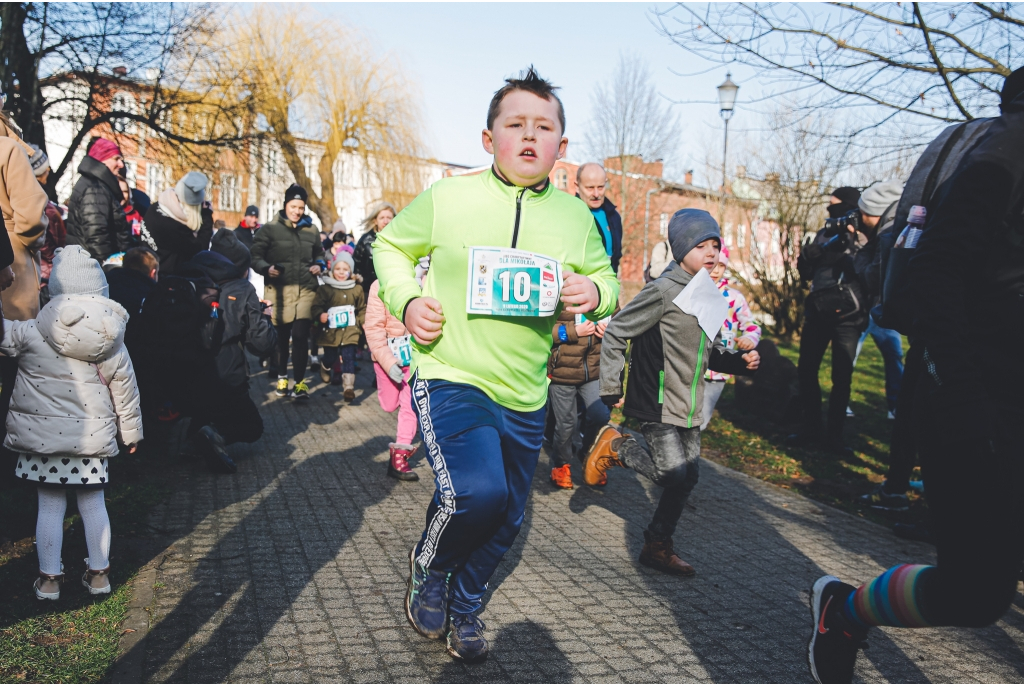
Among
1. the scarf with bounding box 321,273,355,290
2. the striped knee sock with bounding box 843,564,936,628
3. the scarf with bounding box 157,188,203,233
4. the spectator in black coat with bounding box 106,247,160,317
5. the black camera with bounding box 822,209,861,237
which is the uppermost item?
the black camera with bounding box 822,209,861,237

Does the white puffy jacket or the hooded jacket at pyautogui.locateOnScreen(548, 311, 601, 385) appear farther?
the hooded jacket at pyautogui.locateOnScreen(548, 311, 601, 385)

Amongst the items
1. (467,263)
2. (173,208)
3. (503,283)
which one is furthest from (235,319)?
(503,283)

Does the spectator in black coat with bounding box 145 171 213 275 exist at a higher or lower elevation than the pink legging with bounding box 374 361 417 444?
higher

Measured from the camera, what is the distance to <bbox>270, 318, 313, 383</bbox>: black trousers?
10414 millimetres

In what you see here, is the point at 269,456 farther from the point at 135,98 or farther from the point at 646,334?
the point at 135,98

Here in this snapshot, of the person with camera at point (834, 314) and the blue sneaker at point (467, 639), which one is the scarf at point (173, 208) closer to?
the blue sneaker at point (467, 639)

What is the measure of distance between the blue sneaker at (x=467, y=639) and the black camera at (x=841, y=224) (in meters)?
6.20

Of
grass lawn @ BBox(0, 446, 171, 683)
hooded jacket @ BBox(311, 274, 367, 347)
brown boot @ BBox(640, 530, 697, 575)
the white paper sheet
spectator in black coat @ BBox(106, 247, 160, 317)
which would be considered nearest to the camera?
grass lawn @ BBox(0, 446, 171, 683)

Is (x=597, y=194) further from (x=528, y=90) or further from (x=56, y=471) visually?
(x=56, y=471)

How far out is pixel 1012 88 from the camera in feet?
9.29

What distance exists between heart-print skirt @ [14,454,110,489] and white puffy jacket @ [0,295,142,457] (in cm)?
5

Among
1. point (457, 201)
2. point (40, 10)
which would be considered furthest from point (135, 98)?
point (457, 201)

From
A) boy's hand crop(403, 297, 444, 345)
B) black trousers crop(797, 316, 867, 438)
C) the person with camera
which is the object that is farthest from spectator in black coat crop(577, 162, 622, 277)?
boy's hand crop(403, 297, 444, 345)

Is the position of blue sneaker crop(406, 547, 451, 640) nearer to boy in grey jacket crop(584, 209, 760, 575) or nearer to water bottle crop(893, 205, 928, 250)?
boy in grey jacket crop(584, 209, 760, 575)
